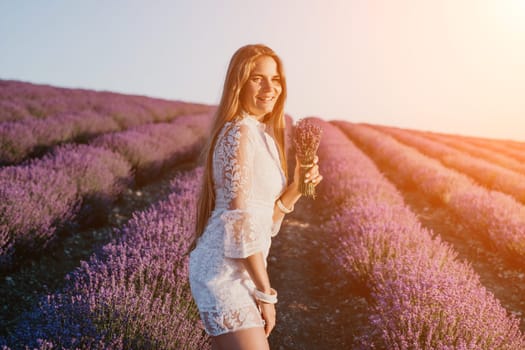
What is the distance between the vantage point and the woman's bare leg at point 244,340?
53.1 inches

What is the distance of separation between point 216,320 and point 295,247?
4.34m

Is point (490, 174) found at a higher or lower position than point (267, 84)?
lower

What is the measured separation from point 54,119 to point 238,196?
31.6ft

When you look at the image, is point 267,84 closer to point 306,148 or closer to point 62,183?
point 306,148

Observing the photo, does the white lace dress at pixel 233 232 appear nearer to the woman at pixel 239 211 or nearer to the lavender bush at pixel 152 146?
the woman at pixel 239 211

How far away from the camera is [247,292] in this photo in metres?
1.42

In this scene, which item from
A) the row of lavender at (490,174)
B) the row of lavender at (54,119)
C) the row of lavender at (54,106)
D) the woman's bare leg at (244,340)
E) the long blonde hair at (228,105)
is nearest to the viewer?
the woman's bare leg at (244,340)

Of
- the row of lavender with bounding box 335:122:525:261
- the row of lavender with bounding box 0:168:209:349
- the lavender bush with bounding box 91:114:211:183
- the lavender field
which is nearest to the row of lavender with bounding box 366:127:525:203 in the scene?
the lavender field

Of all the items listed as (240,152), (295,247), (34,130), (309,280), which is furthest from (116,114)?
(240,152)

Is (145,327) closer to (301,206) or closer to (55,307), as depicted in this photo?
(55,307)

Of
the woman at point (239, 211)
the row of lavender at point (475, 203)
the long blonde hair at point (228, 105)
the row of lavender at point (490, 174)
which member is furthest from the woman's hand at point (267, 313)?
the row of lavender at point (490, 174)

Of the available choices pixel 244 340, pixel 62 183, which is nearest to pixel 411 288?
pixel 244 340

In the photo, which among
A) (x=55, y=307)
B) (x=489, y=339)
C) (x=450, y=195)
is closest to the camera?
(x=55, y=307)

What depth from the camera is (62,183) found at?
16.7 ft
